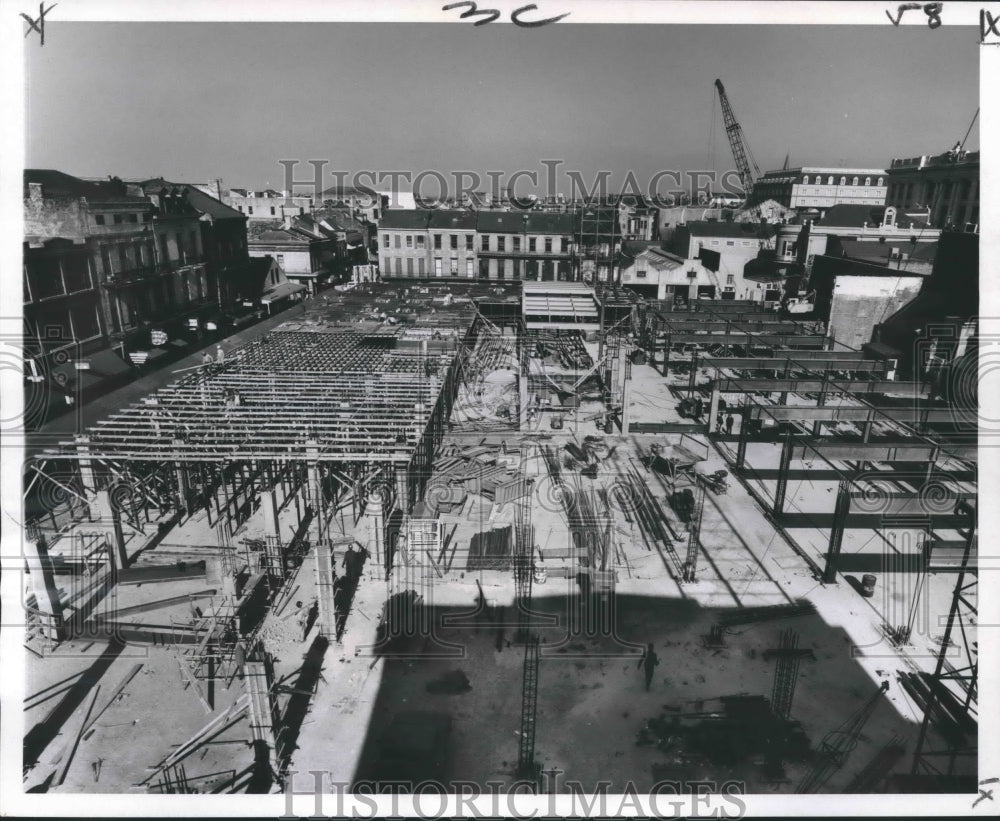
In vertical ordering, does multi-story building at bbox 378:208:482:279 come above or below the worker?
above

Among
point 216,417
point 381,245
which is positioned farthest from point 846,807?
point 381,245

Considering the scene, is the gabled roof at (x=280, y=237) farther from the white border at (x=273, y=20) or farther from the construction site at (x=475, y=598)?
the white border at (x=273, y=20)

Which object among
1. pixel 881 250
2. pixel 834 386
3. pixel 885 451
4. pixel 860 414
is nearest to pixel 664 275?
pixel 881 250

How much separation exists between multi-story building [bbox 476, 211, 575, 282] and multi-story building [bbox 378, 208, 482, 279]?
1208 millimetres

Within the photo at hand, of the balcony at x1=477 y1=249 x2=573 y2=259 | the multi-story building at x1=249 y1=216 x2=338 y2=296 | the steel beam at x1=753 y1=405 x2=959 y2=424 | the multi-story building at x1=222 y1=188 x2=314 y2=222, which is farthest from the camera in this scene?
the multi-story building at x1=222 y1=188 x2=314 y2=222

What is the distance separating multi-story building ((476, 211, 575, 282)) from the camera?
48094 millimetres

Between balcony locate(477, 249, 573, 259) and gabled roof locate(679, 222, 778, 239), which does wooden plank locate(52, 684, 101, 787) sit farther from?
gabled roof locate(679, 222, 778, 239)

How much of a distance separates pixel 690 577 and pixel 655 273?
3360cm

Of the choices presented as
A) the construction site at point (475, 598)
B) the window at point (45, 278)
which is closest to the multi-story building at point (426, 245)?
the construction site at point (475, 598)

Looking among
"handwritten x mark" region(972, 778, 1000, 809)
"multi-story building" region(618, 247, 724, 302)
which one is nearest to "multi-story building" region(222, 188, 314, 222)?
"multi-story building" region(618, 247, 724, 302)

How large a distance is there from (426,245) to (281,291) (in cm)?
1325

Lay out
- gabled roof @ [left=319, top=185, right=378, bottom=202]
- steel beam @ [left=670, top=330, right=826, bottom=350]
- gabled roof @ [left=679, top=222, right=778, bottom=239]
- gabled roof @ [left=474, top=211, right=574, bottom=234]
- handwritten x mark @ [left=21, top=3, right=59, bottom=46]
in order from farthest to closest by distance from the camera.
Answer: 1. gabled roof @ [left=319, top=185, right=378, bottom=202]
2. gabled roof @ [left=474, top=211, right=574, bottom=234]
3. gabled roof @ [left=679, top=222, right=778, bottom=239]
4. steel beam @ [left=670, top=330, right=826, bottom=350]
5. handwritten x mark @ [left=21, top=3, right=59, bottom=46]

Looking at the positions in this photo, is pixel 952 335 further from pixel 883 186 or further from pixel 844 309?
pixel 883 186

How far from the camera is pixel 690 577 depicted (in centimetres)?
1375
